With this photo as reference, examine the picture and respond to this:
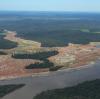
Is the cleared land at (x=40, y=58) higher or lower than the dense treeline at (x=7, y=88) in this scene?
lower

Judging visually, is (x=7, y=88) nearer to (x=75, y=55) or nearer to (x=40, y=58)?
(x=40, y=58)

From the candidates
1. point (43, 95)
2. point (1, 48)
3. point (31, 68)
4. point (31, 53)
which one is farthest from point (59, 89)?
point (1, 48)

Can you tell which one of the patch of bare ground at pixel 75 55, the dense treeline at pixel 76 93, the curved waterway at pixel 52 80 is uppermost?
the dense treeline at pixel 76 93

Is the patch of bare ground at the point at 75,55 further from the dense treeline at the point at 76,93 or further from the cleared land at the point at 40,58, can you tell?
the dense treeline at the point at 76,93

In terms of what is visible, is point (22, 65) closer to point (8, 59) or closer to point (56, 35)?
point (8, 59)

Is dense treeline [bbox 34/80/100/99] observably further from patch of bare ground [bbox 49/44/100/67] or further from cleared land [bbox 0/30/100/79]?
patch of bare ground [bbox 49/44/100/67]

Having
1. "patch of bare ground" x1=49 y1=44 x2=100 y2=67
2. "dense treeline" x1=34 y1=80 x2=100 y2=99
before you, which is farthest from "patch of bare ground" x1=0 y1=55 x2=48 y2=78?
"dense treeline" x1=34 y1=80 x2=100 y2=99

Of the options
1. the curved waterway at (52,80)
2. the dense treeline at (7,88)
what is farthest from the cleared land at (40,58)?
the dense treeline at (7,88)
